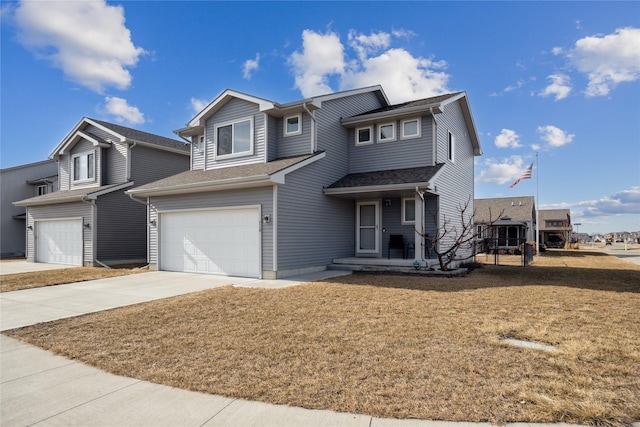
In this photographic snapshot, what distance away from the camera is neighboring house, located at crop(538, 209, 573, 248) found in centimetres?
4406

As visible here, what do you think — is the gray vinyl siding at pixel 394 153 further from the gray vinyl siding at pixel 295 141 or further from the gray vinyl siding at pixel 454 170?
the gray vinyl siding at pixel 295 141

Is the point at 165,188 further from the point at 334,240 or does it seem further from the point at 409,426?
the point at 409,426

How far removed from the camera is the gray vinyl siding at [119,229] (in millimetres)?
16219

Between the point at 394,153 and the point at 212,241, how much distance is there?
7.65 metres

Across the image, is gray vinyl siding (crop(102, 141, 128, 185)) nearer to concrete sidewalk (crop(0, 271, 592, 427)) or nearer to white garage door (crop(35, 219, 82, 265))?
white garage door (crop(35, 219, 82, 265))

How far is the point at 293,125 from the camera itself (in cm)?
1291

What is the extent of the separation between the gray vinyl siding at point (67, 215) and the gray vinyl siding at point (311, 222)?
1049 cm

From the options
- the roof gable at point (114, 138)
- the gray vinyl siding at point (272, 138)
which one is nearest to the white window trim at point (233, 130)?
the gray vinyl siding at point (272, 138)

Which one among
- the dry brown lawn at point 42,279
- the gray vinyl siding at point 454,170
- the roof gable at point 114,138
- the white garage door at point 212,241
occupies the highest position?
the roof gable at point 114,138

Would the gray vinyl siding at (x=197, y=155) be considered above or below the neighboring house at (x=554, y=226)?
above

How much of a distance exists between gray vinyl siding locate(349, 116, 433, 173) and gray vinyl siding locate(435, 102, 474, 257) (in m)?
0.51

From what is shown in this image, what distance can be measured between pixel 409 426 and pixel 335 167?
37.6 feet

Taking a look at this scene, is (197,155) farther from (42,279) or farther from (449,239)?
(449,239)

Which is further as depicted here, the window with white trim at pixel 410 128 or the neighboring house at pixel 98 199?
the neighboring house at pixel 98 199
